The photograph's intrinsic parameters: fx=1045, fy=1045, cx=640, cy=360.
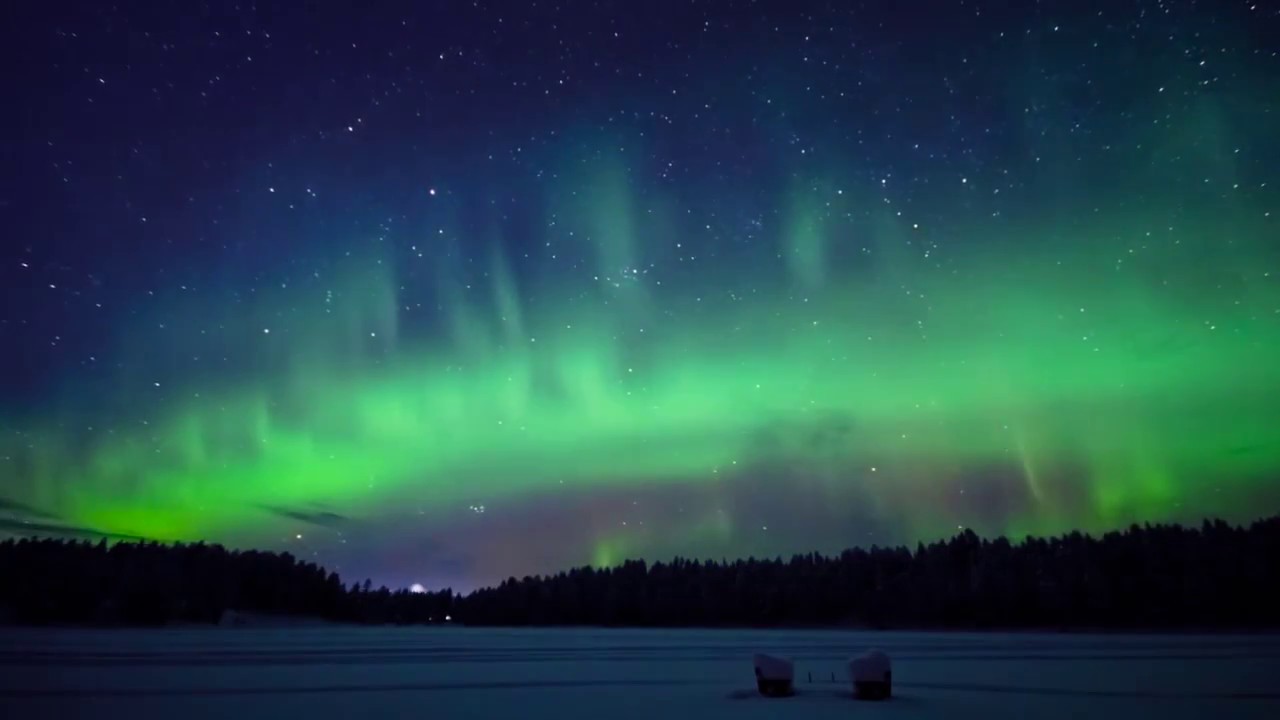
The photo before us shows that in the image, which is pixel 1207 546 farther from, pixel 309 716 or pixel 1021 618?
pixel 309 716

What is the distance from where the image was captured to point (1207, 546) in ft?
425

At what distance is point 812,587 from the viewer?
15838cm

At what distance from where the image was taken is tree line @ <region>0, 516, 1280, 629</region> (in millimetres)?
124875

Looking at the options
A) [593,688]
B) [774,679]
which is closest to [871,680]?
[774,679]

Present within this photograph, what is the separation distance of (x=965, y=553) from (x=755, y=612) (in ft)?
114

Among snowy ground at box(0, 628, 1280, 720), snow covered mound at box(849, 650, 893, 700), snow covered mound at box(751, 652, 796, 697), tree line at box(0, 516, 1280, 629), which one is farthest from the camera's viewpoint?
tree line at box(0, 516, 1280, 629)

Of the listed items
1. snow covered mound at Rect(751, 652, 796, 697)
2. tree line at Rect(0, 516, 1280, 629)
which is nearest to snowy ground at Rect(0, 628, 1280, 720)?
snow covered mound at Rect(751, 652, 796, 697)

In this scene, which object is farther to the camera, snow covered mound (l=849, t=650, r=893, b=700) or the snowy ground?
snow covered mound (l=849, t=650, r=893, b=700)

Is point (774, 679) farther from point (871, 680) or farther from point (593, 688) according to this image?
point (593, 688)

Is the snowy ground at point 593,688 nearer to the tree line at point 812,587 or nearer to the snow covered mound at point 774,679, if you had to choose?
the snow covered mound at point 774,679

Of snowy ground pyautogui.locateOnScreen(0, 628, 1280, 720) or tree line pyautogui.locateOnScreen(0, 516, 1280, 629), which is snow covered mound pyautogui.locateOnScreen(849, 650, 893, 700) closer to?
snowy ground pyautogui.locateOnScreen(0, 628, 1280, 720)

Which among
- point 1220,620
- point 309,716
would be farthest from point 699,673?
point 1220,620

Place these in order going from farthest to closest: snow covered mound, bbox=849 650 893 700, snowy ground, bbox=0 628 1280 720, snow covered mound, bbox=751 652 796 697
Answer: snow covered mound, bbox=751 652 796 697 < snow covered mound, bbox=849 650 893 700 < snowy ground, bbox=0 628 1280 720

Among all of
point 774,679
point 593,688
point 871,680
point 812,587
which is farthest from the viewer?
point 812,587
